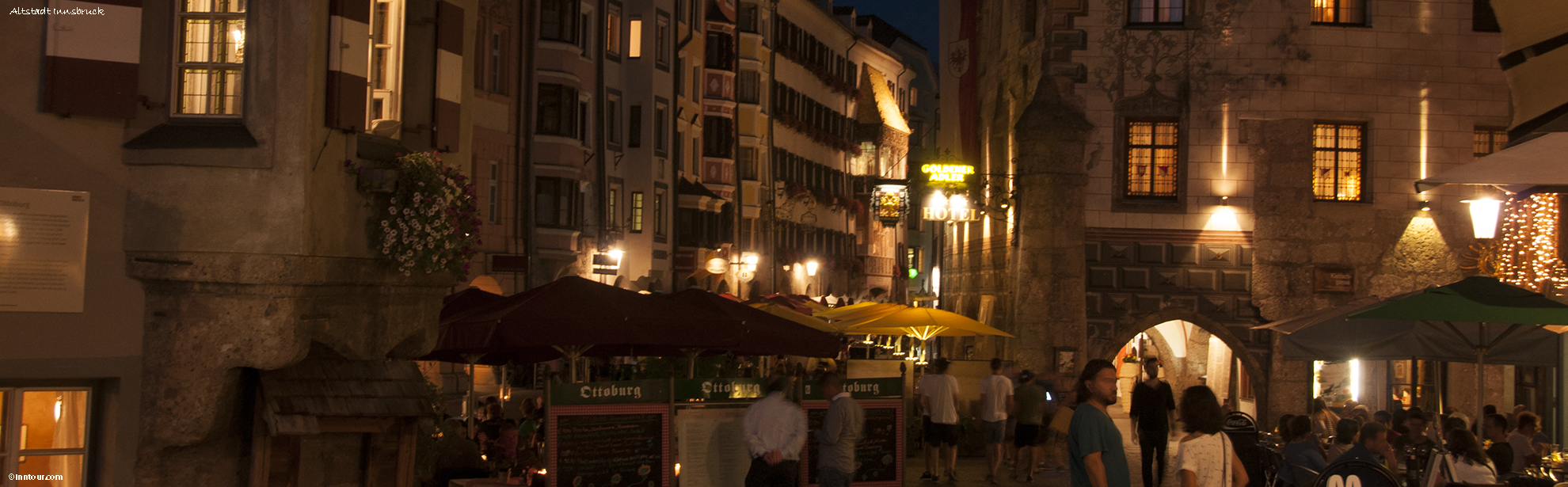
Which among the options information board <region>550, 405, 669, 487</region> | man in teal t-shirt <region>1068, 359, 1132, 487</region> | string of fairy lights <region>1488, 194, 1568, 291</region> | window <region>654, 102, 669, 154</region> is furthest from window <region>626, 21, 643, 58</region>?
man in teal t-shirt <region>1068, 359, 1132, 487</region>

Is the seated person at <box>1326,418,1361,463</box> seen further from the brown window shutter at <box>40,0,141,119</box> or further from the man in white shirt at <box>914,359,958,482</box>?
the brown window shutter at <box>40,0,141,119</box>

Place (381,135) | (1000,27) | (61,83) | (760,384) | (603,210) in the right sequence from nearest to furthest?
(61,83) → (381,135) → (760,384) → (1000,27) → (603,210)

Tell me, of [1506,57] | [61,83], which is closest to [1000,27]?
[1506,57]

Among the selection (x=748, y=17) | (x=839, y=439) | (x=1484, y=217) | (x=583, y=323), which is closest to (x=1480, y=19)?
(x=1484, y=217)

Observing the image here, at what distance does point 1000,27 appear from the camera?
30.8 m

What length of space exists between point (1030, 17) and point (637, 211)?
51.6 feet

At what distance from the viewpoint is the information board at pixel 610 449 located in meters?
13.0

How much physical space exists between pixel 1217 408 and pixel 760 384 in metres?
6.13

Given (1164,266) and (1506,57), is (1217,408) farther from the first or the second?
(1164,266)

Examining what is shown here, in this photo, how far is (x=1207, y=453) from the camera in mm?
8953

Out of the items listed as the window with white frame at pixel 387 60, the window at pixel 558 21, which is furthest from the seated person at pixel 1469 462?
the window at pixel 558 21

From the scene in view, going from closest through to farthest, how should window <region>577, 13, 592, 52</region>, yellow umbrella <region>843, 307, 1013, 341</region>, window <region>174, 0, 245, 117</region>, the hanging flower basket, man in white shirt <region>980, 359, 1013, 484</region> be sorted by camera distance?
window <region>174, 0, 245, 117</region>
the hanging flower basket
man in white shirt <region>980, 359, 1013, 484</region>
yellow umbrella <region>843, 307, 1013, 341</region>
window <region>577, 13, 592, 52</region>

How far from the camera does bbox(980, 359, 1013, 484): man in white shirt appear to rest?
19.9 metres

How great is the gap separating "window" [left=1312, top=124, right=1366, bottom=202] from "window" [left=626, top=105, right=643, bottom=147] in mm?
19671
